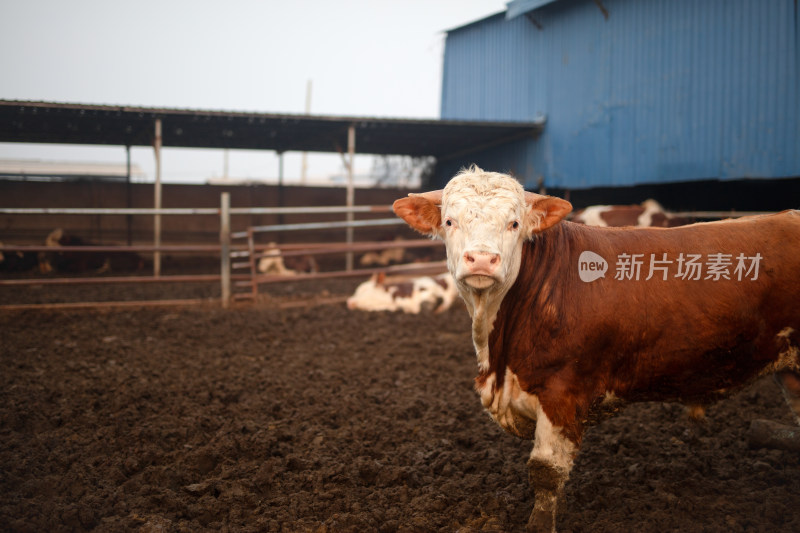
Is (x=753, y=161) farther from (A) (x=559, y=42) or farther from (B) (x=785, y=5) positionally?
(A) (x=559, y=42)

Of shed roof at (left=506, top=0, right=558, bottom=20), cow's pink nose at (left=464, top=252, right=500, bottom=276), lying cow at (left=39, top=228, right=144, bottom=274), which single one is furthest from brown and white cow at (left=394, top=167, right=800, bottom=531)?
lying cow at (left=39, top=228, right=144, bottom=274)

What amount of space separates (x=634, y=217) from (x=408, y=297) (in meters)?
4.08

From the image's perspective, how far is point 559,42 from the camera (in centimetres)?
1364

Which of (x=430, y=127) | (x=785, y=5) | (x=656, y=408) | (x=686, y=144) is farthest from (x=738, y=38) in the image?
(x=656, y=408)

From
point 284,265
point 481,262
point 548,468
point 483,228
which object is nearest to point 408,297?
point 548,468

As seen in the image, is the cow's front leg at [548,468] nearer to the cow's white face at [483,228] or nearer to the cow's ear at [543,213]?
the cow's white face at [483,228]

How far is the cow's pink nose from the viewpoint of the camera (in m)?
2.49

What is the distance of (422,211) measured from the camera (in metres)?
3.15

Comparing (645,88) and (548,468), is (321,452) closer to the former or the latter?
(548,468)

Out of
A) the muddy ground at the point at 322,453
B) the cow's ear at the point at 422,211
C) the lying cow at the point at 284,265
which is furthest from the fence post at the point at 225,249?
the cow's ear at the point at 422,211

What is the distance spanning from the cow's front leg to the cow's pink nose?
0.82m

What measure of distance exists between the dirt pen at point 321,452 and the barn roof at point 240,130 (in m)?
6.99

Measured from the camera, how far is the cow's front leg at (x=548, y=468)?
9.13ft

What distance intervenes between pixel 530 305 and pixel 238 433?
229 cm
